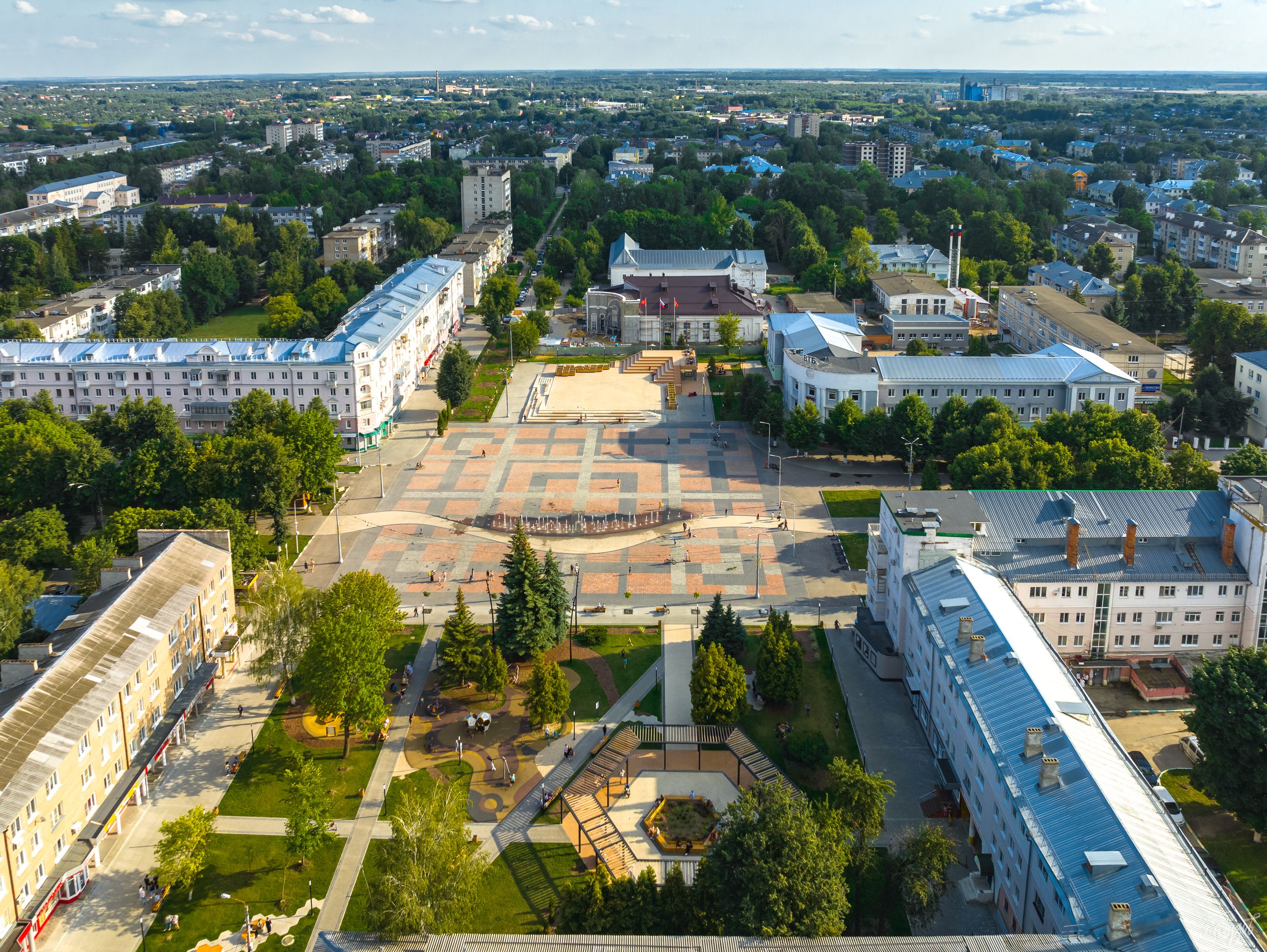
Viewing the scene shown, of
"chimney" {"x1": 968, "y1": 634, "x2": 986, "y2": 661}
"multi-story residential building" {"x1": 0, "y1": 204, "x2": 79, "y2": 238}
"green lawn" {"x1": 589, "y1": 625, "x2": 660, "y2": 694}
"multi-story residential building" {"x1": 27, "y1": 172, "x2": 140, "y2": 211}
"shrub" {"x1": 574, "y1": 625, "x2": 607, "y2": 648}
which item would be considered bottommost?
"green lawn" {"x1": 589, "y1": 625, "x2": 660, "y2": 694}

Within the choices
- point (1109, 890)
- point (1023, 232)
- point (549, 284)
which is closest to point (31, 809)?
point (1109, 890)

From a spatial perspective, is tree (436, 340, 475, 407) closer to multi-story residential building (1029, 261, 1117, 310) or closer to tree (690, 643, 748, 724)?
tree (690, 643, 748, 724)

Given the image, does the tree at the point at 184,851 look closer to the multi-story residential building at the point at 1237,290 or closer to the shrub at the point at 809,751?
the shrub at the point at 809,751

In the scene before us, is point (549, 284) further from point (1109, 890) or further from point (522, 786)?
point (1109, 890)

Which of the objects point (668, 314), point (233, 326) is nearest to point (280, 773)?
point (668, 314)

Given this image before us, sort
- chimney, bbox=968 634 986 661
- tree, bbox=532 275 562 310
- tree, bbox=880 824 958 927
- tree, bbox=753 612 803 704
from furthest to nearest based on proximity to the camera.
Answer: tree, bbox=532 275 562 310
tree, bbox=753 612 803 704
chimney, bbox=968 634 986 661
tree, bbox=880 824 958 927

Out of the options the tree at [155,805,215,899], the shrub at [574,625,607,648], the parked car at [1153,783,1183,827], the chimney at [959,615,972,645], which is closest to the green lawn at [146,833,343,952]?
the tree at [155,805,215,899]
